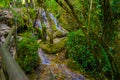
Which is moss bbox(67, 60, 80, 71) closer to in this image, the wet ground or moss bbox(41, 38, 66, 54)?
the wet ground

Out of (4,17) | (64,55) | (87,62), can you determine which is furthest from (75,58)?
(4,17)

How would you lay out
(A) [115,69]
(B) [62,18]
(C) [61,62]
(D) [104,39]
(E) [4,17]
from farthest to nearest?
(B) [62,18]
(E) [4,17]
(C) [61,62]
(D) [104,39]
(A) [115,69]

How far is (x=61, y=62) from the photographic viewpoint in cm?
1009

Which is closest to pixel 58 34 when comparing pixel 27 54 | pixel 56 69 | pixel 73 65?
pixel 73 65

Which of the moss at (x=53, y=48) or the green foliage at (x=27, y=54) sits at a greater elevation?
the green foliage at (x=27, y=54)

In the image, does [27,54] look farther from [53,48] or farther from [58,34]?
[58,34]

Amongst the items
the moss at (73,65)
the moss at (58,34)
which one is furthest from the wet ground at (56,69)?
the moss at (58,34)

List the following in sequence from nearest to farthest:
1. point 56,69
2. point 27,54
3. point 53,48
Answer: point 27,54
point 56,69
point 53,48

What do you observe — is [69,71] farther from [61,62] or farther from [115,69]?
[115,69]

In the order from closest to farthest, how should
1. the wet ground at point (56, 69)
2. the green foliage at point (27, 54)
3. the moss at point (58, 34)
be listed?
the green foliage at point (27, 54) → the wet ground at point (56, 69) → the moss at point (58, 34)

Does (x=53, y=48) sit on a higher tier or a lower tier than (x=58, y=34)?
lower

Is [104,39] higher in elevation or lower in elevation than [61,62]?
higher

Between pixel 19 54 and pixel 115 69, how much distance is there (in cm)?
530

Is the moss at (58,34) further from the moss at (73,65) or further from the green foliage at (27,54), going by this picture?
the green foliage at (27,54)
